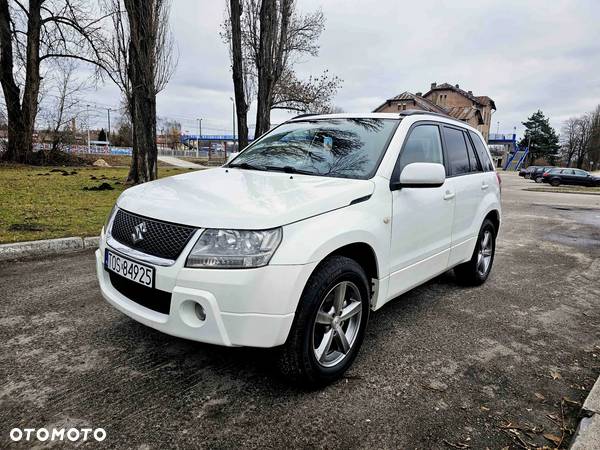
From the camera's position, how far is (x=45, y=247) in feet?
16.6

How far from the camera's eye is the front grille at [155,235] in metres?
2.12

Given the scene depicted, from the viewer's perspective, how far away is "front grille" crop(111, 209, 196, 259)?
2123 mm

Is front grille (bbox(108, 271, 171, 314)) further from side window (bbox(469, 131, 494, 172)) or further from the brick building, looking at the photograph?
the brick building

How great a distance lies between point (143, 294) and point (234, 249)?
706 millimetres

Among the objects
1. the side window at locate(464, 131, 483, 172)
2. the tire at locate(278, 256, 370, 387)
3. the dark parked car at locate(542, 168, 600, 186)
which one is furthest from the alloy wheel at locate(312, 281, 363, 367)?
the dark parked car at locate(542, 168, 600, 186)

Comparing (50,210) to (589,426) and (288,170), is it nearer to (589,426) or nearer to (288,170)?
(288,170)

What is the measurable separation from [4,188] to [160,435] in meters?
11.3

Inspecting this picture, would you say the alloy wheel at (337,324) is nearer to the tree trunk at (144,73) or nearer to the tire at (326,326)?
the tire at (326,326)

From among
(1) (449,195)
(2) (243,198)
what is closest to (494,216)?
(1) (449,195)

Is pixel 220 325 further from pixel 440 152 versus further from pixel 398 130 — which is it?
pixel 440 152

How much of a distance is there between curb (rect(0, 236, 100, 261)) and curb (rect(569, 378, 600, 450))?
5.51 meters

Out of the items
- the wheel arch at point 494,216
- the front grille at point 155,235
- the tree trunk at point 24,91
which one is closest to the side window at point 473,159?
the wheel arch at point 494,216

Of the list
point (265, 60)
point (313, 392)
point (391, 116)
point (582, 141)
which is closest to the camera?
point (313, 392)

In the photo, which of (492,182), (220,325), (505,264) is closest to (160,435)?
(220,325)
